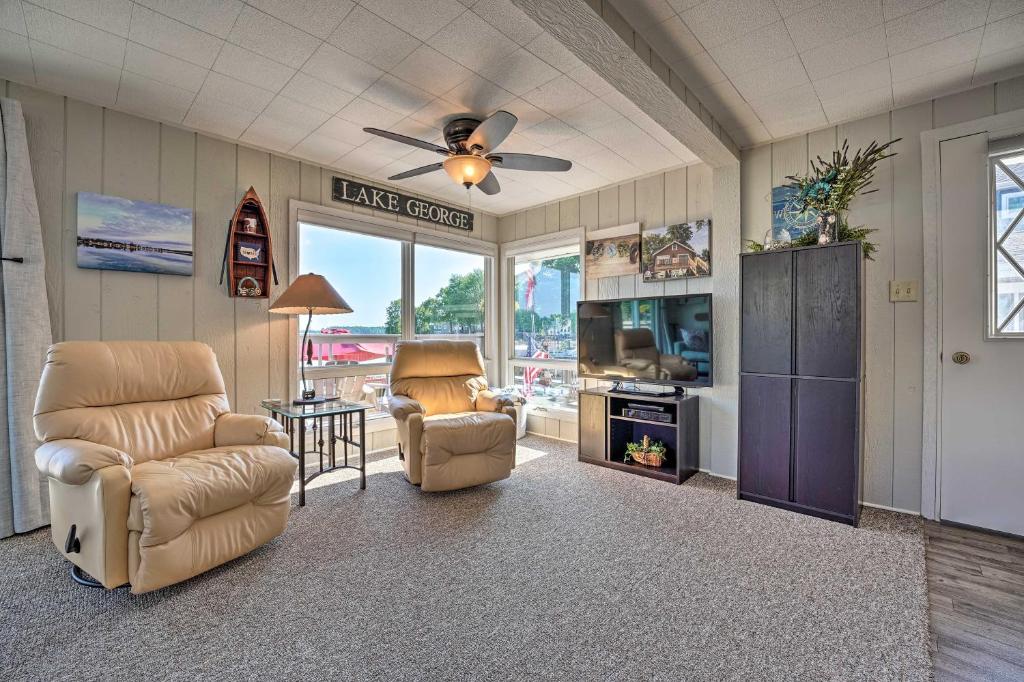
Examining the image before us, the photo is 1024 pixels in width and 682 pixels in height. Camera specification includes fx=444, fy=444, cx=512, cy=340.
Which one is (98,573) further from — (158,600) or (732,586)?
(732,586)

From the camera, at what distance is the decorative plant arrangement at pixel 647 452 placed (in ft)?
11.2

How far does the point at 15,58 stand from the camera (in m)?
2.19

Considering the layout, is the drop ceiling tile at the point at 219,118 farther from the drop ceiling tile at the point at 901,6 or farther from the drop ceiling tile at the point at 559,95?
the drop ceiling tile at the point at 901,6

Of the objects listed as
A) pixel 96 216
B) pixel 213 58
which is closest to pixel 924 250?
pixel 213 58

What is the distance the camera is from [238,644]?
153 centimetres

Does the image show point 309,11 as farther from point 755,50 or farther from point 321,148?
point 755,50

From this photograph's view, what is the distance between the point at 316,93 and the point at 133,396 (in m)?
1.91

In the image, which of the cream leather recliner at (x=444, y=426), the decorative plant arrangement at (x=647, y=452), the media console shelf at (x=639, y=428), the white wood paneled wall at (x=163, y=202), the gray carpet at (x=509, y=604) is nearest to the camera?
the gray carpet at (x=509, y=604)

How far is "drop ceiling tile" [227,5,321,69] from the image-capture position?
1.95 metres

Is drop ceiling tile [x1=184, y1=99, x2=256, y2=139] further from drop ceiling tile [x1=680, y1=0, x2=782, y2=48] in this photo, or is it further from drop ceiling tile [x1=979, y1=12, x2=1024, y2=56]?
drop ceiling tile [x1=979, y1=12, x2=1024, y2=56]

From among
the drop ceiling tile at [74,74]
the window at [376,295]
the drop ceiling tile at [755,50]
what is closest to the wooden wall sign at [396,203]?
the window at [376,295]

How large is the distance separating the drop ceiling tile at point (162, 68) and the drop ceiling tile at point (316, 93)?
0.42 metres

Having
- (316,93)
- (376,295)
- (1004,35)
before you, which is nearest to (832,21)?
(1004,35)

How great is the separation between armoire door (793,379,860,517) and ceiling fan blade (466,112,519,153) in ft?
7.35
